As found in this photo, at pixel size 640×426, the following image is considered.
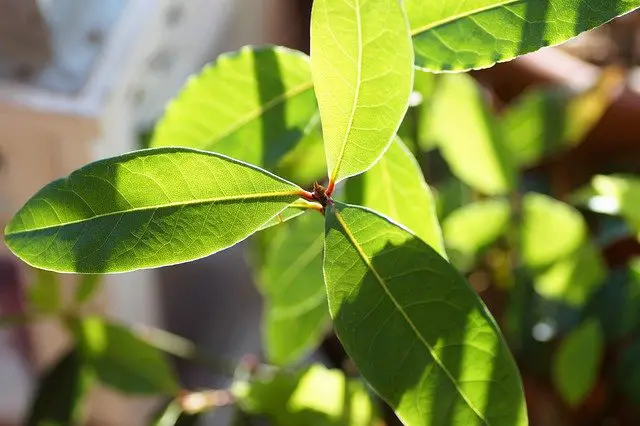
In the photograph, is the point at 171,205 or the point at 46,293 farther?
the point at 46,293

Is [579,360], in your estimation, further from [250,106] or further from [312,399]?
[250,106]

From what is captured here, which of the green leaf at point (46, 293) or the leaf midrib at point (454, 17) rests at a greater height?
the leaf midrib at point (454, 17)

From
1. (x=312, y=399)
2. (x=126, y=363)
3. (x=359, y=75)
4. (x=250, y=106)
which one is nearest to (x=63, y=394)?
(x=126, y=363)

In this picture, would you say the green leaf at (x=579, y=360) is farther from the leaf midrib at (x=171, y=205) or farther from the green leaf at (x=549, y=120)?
the leaf midrib at (x=171, y=205)

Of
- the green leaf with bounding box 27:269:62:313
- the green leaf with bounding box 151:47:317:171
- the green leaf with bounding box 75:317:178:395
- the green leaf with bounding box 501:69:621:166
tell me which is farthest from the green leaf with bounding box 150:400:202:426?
the green leaf with bounding box 501:69:621:166

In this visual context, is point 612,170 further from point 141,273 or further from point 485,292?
point 141,273

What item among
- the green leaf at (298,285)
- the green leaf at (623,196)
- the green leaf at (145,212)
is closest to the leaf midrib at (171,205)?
the green leaf at (145,212)

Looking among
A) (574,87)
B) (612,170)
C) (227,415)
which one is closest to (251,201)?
(574,87)
